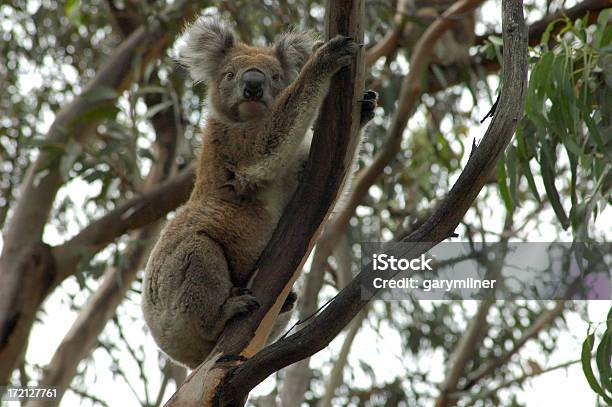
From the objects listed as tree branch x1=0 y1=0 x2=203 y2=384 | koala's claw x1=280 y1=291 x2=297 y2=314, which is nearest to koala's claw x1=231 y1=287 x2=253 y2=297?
koala's claw x1=280 y1=291 x2=297 y2=314

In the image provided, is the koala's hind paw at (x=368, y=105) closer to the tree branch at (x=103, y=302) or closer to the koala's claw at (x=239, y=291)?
the koala's claw at (x=239, y=291)

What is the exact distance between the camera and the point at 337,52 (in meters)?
2.40

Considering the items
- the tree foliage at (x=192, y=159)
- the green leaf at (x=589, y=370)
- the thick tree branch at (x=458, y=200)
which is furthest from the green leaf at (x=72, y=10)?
the green leaf at (x=589, y=370)

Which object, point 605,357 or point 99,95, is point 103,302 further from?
point 605,357

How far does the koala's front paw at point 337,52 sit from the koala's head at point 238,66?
80cm

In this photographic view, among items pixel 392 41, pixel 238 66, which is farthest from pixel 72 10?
pixel 238 66

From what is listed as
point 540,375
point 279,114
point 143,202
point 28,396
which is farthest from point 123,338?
point 279,114

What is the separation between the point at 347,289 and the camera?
82.8 inches

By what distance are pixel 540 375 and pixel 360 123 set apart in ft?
12.6

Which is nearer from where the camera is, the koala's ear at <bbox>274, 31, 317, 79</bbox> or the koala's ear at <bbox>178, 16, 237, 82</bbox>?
the koala's ear at <bbox>274, 31, 317, 79</bbox>

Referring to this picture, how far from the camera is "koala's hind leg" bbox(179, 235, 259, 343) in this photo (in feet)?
8.98

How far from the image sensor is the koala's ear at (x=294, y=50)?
11.3ft

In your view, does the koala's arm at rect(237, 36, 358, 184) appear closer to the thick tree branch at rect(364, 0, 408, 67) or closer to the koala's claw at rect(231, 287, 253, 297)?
the koala's claw at rect(231, 287, 253, 297)

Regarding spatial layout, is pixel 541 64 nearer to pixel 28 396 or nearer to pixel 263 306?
pixel 263 306
